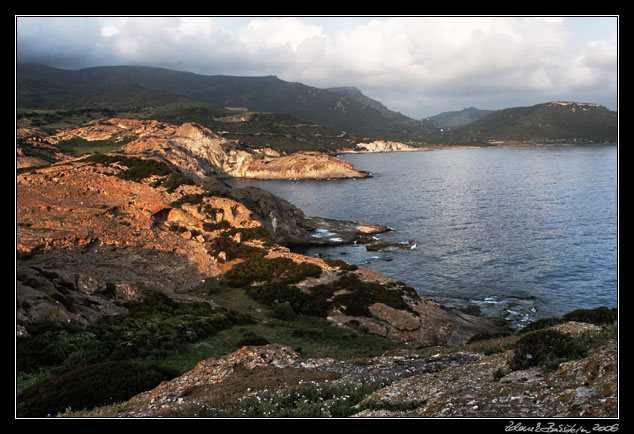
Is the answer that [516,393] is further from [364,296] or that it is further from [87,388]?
[364,296]

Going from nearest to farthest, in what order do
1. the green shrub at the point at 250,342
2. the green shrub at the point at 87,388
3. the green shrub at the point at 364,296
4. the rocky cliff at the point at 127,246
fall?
the green shrub at the point at 87,388 → the green shrub at the point at 250,342 → the rocky cliff at the point at 127,246 → the green shrub at the point at 364,296

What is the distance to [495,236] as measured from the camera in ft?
200

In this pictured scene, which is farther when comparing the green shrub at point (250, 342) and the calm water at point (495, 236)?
the calm water at point (495, 236)

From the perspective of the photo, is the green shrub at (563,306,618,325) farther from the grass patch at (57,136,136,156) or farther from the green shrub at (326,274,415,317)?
the grass patch at (57,136,136,156)

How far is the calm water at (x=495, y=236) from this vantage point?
40500 mm

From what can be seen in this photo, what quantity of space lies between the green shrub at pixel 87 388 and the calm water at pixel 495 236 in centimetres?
3171

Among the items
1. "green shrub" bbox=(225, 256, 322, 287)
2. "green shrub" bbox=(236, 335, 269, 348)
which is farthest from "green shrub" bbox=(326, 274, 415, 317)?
"green shrub" bbox=(236, 335, 269, 348)

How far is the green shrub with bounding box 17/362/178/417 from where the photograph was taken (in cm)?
1007

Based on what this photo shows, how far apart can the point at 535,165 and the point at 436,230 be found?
398 feet

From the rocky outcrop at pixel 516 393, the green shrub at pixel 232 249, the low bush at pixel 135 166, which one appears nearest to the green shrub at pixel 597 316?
the rocky outcrop at pixel 516 393

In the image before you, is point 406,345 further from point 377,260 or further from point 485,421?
point 377,260

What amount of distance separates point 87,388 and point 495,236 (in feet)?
199

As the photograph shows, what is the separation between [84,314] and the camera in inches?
725

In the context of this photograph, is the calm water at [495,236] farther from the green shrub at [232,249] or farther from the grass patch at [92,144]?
the grass patch at [92,144]
